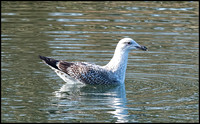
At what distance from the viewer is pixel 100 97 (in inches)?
490

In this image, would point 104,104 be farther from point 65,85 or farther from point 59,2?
point 59,2

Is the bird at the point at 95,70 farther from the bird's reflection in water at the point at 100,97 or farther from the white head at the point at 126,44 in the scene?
the bird's reflection in water at the point at 100,97

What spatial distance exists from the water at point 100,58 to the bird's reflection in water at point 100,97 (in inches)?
0.8

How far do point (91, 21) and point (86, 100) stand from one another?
27.4 feet

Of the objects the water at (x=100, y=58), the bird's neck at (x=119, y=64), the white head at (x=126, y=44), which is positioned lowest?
the water at (x=100, y=58)

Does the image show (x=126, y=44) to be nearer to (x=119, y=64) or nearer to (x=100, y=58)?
(x=119, y=64)

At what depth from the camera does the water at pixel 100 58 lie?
1132cm

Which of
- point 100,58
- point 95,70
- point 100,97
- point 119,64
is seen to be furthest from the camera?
point 100,58

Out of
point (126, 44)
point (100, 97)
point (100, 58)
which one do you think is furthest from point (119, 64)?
point (100, 58)

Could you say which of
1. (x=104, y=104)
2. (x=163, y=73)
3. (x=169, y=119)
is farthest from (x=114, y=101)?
(x=163, y=73)

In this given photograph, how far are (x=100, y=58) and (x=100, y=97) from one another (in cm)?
374

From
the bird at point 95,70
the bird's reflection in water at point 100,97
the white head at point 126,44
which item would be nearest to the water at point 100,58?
the bird's reflection in water at point 100,97

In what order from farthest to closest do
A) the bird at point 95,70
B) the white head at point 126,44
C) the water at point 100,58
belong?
the white head at point 126,44
the bird at point 95,70
the water at point 100,58

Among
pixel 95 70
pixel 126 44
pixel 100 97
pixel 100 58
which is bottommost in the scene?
pixel 100 58
